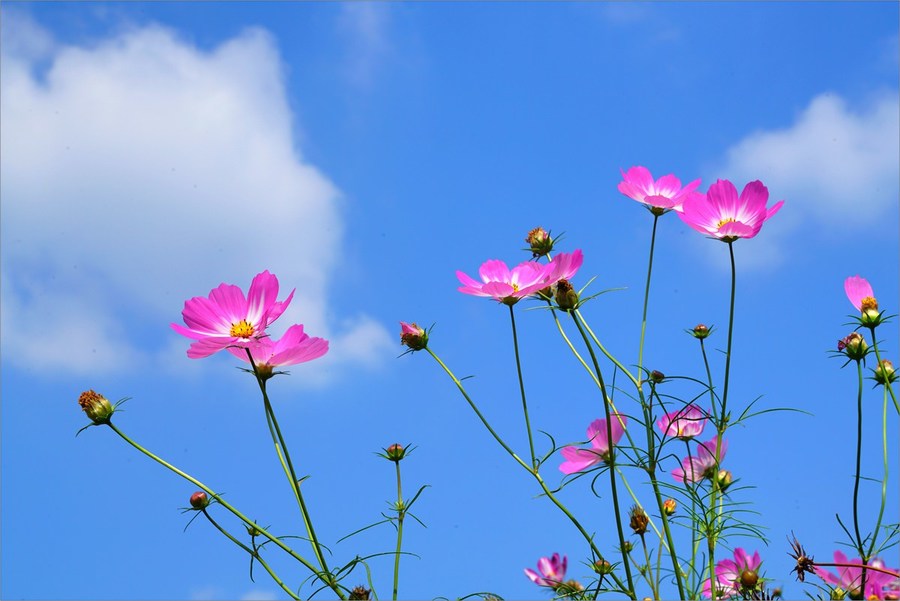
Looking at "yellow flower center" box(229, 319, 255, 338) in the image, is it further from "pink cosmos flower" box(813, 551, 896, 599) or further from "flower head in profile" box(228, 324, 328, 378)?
"pink cosmos flower" box(813, 551, 896, 599)

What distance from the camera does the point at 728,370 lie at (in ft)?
4.31

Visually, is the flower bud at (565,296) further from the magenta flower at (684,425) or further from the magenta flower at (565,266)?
the magenta flower at (684,425)

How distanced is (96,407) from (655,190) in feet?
3.39

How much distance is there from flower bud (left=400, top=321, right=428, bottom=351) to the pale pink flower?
1.14ft

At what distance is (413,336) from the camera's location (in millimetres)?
1504

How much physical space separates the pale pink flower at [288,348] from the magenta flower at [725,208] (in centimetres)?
67

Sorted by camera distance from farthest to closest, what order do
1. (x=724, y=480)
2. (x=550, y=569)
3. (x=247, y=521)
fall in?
(x=550, y=569) → (x=724, y=480) → (x=247, y=521)

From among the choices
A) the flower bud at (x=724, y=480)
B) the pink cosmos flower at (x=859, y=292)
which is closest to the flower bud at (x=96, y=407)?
the flower bud at (x=724, y=480)

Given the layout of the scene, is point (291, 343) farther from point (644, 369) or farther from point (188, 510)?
point (644, 369)

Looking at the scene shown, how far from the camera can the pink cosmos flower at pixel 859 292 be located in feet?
5.08

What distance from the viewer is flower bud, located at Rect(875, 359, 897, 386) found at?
157 centimetres

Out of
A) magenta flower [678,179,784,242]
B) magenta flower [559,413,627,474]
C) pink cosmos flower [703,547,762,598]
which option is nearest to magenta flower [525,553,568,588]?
pink cosmos flower [703,547,762,598]

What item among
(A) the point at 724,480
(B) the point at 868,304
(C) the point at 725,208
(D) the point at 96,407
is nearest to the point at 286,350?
(D) the point at 96,407

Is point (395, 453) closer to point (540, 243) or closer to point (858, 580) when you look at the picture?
point (540, 243)
